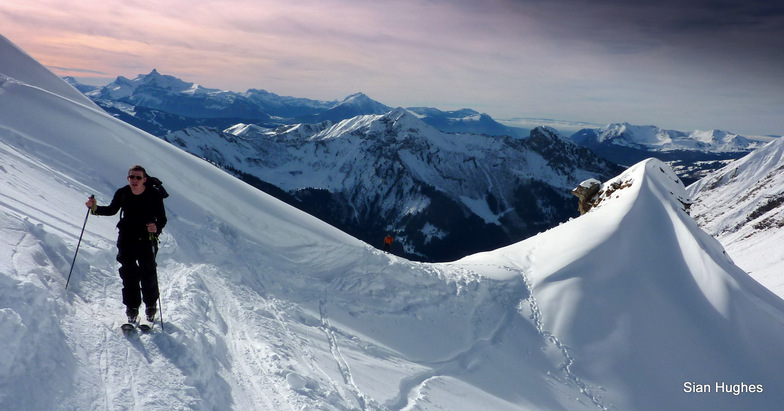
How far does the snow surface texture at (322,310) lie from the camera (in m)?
6.05

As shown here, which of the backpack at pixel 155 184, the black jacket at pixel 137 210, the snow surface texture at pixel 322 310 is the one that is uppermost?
the backpack at pixel 155 184

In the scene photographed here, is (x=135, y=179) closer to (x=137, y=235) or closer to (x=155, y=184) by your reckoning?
(x=155, y=184)

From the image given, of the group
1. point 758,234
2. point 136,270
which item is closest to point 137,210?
point 136,270

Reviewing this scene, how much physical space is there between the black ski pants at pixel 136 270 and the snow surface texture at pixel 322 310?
0.66 m

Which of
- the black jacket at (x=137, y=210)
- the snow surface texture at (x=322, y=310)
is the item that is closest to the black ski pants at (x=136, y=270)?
the black jacket at (x=137, y=210)

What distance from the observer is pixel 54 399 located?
4.74 metres

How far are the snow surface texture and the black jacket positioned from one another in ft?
4.92

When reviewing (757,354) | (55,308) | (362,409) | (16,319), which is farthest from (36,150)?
(757,354)

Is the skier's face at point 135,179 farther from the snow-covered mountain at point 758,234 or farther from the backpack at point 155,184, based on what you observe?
the snow-covered mountain at point 758,234

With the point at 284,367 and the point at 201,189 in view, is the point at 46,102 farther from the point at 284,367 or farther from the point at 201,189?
the point at 284,367

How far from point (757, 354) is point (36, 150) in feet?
90.4

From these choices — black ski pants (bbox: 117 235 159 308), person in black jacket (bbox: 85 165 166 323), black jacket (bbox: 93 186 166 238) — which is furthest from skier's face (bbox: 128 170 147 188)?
black ski pants (bbox: 117 235 159 308)

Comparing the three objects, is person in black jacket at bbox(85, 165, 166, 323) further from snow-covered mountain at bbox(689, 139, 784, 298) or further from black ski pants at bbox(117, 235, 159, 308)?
snow-covered mountain at bbox(689, 139, 784, 298)

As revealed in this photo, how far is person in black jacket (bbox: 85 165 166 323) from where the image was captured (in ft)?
22.1
